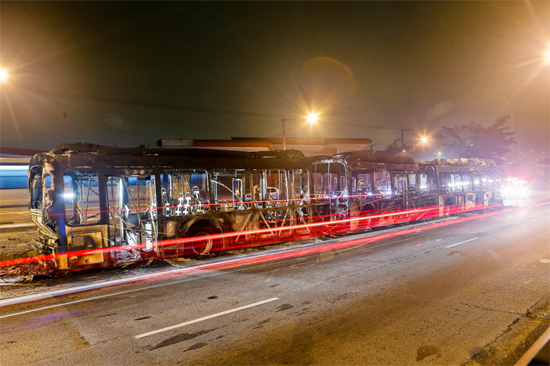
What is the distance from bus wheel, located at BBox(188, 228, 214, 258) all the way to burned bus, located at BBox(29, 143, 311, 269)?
3 centimetres

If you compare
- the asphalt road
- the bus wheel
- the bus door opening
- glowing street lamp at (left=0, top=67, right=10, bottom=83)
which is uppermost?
glowing street lamp at (left=0, top=67, right=10, bottom=83)

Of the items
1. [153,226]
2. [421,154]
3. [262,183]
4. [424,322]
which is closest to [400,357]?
[424,322]

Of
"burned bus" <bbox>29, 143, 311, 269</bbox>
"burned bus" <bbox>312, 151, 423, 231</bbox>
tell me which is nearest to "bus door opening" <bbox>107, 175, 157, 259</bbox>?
"burned bus" <bbox>29, 143, 311, 269</bbox>

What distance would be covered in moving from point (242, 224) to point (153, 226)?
9.80ft

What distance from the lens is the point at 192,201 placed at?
11.8 m

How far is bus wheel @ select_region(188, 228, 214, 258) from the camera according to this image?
34.7ft

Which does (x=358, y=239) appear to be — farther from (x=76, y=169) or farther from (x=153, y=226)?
(x=76, y=169)

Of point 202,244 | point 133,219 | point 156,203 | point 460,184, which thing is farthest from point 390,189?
point 133,219

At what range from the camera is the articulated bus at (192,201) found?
8.55 m

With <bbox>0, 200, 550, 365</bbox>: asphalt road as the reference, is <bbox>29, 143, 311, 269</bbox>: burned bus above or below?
above

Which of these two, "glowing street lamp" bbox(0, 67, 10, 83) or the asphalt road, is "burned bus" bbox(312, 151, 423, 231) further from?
"glowing street lamp" bbox(0, 67, 10, 83)

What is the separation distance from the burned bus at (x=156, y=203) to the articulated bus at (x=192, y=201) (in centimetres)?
3

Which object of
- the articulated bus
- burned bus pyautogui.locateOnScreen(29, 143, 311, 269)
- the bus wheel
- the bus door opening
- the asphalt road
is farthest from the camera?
the bus wheel

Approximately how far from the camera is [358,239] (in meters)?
13.0
